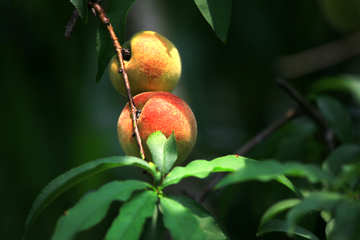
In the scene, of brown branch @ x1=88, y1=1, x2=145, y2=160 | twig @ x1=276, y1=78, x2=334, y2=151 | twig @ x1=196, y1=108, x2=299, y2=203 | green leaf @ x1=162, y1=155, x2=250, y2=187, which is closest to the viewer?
green leaf @ x1=162, y1=155, x2=250, y2=187

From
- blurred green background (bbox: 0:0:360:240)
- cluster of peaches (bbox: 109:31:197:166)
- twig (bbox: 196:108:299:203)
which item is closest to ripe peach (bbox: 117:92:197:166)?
cluster of peaches (bbox: 109:31:197:166)

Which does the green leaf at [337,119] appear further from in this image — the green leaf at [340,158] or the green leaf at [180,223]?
the green leaf at [180,223]

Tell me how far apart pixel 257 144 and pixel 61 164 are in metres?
1.08

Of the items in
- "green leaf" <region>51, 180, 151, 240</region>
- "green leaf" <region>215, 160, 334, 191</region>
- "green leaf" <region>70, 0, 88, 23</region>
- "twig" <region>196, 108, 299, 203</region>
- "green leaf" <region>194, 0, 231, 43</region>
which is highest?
"green leaf" <region>70, 0, 88, 23</region>

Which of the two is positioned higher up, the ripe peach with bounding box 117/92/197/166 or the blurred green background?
the ripe peach with bounding box 117/92/197/166

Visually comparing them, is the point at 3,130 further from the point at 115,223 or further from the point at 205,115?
the point at 115,223

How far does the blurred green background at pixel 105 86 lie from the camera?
1.53 metres

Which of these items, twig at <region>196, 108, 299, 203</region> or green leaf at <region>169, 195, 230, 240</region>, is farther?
twig at <region>196, 108, 299, 203</region>

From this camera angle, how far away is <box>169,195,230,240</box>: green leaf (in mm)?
461

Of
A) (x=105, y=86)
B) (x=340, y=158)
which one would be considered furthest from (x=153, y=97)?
(x=105, y=86)

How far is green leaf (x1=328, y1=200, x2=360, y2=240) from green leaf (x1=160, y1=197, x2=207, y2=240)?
0.16m

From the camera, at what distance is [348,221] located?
371 millimetres

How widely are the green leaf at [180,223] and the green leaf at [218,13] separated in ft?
1.08

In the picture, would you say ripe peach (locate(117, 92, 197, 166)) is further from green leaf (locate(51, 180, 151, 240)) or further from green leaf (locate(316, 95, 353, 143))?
green leaf (locate(316, 95, 353, 143))
